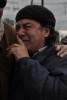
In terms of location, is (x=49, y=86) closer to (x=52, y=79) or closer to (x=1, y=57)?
(x=52, y=79)

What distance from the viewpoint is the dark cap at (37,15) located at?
4320mm

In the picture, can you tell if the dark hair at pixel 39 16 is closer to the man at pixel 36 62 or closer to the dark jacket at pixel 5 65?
the man at pixel 36 62

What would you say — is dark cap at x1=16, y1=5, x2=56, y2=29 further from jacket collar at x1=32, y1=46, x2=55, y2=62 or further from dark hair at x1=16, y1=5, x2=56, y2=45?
jacket collar at x1=32, y1=46, x2=55, y2=62

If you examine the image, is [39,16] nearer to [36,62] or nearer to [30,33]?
[30,33]

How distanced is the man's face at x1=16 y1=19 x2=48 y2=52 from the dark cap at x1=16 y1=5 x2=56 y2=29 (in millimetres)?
43

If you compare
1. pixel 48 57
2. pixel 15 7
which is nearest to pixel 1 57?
pixel 48 57

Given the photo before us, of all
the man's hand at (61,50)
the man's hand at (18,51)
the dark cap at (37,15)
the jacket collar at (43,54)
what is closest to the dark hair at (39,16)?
the dark cap at (37,15)

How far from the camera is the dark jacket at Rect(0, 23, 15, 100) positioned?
153 inches

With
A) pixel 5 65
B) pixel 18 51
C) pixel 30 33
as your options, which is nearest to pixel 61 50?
pixel 30 33

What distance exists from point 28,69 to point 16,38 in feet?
1.28

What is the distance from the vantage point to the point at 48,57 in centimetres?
414

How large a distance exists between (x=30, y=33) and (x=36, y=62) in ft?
1.37

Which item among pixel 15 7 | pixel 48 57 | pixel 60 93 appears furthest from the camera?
pixel 15 7

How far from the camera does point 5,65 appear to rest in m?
3.97
